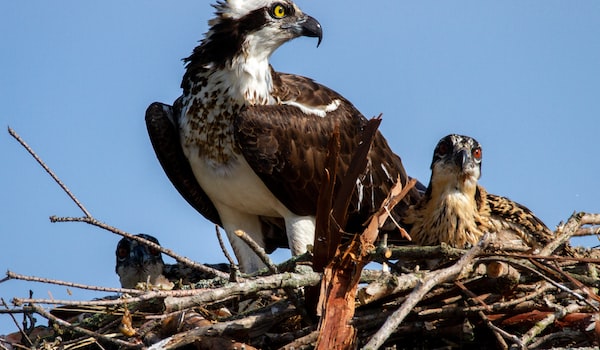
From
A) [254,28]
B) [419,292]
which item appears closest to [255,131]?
[254,28]

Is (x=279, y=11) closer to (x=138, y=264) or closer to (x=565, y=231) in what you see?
(x=138, y=264)

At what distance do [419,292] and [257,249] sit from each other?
791mm

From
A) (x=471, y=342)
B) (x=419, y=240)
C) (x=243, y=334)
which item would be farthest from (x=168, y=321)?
(x=419, y=240)

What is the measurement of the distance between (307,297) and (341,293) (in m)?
0.32

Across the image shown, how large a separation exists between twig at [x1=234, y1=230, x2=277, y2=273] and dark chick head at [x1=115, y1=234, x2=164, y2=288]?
3.06 meters

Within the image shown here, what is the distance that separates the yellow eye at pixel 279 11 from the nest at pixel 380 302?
2187 millimetres

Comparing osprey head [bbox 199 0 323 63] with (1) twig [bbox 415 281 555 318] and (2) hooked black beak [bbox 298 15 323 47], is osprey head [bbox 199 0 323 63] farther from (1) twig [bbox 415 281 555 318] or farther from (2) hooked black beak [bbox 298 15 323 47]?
(1) twig [bbox 415 281 555 318]

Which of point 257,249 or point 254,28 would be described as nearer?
point 257,249

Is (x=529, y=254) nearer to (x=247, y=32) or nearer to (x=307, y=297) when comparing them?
(x=307, y=297)

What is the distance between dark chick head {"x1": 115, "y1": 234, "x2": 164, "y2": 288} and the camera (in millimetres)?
8375

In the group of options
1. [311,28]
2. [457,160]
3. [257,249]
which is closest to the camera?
[257,249]

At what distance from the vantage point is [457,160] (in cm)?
722

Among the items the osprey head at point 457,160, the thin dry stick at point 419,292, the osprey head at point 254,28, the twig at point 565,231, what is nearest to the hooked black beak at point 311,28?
the osprey head at point 254,28

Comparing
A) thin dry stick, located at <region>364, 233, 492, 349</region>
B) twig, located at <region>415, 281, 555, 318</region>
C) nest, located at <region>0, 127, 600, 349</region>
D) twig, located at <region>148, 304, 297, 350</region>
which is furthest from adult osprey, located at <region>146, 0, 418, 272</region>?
thin dry stick, located at <region>364, 233, 492, 349</region>
